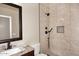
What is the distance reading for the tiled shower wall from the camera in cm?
125

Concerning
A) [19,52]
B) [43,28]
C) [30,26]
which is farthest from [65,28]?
[19,52]

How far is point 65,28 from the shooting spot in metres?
1.30

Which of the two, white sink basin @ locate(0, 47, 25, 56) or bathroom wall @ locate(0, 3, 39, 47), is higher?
bathroom wall @ locate(0, 3, 39, 47)

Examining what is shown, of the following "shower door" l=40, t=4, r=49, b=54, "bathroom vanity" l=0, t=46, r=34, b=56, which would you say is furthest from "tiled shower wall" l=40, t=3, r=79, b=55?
"bathroom vanity" l=0, t=46, r=34, b=56

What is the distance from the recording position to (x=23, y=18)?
1299 millimetres

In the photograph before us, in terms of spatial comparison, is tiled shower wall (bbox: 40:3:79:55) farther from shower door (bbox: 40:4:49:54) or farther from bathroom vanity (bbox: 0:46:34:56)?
bathroom vanity (bbox: 0:46:34:56)

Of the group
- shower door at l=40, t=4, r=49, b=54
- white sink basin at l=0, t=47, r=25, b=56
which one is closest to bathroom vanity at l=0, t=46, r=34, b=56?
white sink basin at l=0, t=47, r=25, b=56

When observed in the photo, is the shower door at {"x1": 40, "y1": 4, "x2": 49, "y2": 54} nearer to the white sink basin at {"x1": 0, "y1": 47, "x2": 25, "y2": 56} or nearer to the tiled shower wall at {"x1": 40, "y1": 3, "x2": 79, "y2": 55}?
the tiled shower wall at {"x1": 40, "y1": 3, "x2": 79, "y2": 55}

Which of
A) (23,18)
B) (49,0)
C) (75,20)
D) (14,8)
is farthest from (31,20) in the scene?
(75,20)

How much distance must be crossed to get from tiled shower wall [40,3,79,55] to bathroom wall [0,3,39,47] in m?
0.06

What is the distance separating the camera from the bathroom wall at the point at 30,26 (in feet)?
4.26

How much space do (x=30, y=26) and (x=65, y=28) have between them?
0.42m

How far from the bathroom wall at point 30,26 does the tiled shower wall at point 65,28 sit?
0.20 feet

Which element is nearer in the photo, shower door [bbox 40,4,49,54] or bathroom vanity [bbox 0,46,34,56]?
bathroom vanity [bbox 0,46,34,56]
